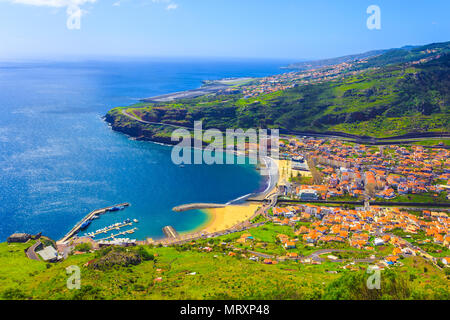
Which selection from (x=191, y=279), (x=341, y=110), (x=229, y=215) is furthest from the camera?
(x=341, y=110)

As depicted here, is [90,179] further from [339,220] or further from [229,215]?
[339,220]

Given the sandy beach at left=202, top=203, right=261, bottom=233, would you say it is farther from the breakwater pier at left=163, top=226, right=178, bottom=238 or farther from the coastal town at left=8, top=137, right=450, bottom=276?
the breakwater pier at left=163, top=226, right=178, bottom=238

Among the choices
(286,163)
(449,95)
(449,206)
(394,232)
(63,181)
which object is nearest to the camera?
(394,232)

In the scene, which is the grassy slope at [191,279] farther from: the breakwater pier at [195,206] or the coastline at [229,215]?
the breakwater pier at [195,206]

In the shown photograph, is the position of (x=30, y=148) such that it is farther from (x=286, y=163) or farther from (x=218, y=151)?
(x=286, y=163)

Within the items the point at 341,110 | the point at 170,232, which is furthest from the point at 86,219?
the point at 341,110

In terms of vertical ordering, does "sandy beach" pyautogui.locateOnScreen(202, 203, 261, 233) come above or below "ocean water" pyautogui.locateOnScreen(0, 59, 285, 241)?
below

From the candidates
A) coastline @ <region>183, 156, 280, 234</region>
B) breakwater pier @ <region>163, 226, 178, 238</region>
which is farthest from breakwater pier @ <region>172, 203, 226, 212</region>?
breakwater pier @ <region>163, 226, 178, 238</region>

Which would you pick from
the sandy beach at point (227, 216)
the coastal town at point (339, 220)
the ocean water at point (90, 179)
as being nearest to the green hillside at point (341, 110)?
the ocean water at point (90, 179)

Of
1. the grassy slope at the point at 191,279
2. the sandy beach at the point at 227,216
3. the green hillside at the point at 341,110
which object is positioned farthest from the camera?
the green hillside at the point at 341,110

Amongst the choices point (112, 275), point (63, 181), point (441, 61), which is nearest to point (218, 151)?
point (63, 181)
